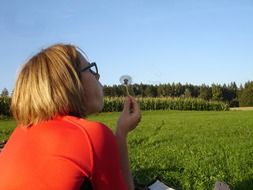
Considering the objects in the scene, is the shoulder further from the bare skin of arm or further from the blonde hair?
the bare skin of arm

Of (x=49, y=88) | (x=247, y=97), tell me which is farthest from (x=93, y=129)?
(x=247, y=97)

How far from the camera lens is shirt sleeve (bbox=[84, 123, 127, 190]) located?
6.84ft

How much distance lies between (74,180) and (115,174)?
17 cm

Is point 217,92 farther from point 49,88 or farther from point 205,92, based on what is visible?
point 49,88

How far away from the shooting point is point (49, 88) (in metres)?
2.22

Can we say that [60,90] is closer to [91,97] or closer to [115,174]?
[91,97]

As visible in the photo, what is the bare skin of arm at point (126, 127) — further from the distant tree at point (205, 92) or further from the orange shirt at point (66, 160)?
the distant tree at point (205, 92)

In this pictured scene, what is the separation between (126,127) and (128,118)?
0.05 metres

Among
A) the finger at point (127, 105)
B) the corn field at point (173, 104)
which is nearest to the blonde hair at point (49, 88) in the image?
the finger at point (127, 105)

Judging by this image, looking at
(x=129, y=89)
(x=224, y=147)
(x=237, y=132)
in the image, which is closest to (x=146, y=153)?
(x=224, y=147)

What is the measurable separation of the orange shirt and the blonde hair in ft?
0.24

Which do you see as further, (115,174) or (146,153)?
(146,153)

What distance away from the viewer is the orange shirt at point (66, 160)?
207cm

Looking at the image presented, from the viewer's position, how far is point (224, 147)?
1145 cm
